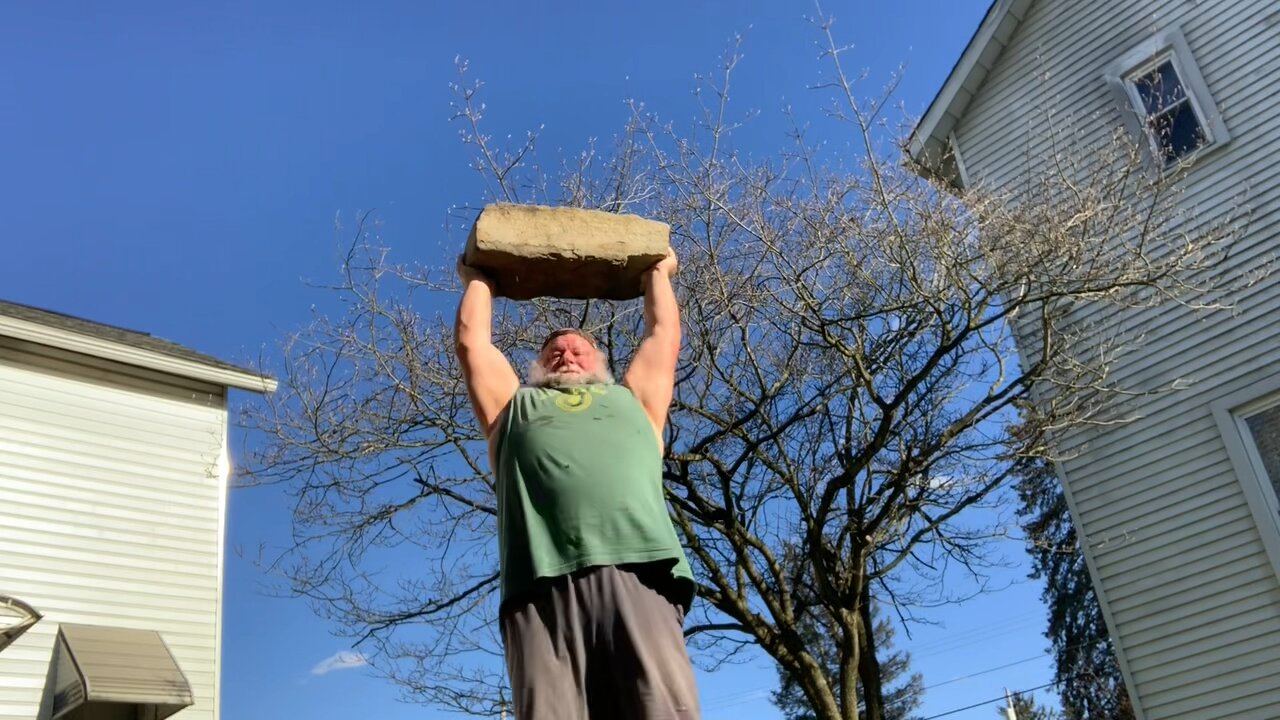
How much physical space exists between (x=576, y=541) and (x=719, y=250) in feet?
20.5

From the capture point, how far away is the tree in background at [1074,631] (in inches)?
790

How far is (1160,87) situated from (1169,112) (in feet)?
0.91

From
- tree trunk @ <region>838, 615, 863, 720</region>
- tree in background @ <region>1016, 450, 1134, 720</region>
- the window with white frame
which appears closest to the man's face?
tree trunk @ <region>838, 615, 863, 720</region>

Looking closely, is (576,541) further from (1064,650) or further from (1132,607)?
(1064,650)

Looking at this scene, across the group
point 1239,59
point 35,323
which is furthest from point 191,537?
point 1239,59

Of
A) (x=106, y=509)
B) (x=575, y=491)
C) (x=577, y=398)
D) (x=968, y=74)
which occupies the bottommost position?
(x=575, y=491)

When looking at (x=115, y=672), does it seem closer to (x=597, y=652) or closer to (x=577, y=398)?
(x=577, y=398)

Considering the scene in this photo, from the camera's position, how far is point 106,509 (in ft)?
31.0

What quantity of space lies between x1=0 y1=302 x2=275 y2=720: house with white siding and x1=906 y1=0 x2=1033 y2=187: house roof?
7185mm

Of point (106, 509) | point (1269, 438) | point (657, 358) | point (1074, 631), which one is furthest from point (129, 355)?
point (1074, 631)

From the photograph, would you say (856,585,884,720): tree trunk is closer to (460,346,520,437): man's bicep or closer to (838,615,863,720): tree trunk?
(838,615,863,720): tree trunk

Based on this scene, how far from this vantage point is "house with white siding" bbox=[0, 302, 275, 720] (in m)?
8.43

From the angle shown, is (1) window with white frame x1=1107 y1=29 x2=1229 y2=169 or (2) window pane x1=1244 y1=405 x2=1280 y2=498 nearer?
(2) window pane x1=1244 y1=405 x2=1280 y2=498

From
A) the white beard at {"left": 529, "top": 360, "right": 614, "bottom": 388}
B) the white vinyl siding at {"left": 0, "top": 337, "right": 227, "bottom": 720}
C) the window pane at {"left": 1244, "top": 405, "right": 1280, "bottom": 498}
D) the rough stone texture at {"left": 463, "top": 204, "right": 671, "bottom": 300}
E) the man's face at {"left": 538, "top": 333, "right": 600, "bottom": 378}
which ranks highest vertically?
the white vinyl siding at {"left": 0, "top": 337, "right": 227, "bottom": 720}
